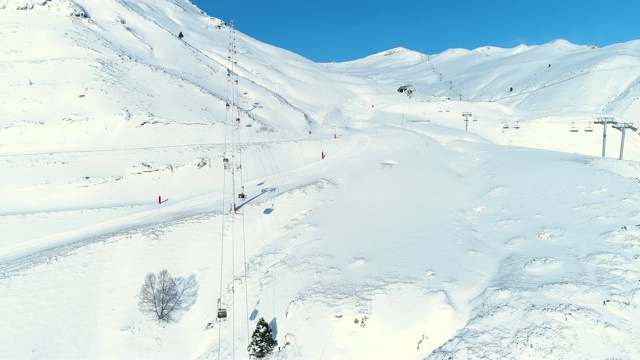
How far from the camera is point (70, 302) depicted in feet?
73.0

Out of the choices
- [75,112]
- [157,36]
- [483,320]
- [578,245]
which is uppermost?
[157,36]

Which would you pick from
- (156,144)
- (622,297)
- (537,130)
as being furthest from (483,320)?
(537,130)

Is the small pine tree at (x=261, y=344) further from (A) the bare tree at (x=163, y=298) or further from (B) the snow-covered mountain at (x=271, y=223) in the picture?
(A) the bare tree at (x=163, y=298)

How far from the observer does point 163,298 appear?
22.3m

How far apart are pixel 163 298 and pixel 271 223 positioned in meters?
10.5

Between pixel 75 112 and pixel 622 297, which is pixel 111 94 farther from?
pixel 622 297

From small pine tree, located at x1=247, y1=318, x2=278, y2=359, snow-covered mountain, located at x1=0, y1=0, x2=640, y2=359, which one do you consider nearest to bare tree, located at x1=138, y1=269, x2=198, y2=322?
snow-covered mountain, located at x1=0, y1=0, x2=640, y2=359

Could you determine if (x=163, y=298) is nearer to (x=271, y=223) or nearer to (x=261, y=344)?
(x=261, y=344)

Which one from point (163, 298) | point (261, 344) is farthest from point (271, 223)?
point (261, 344)

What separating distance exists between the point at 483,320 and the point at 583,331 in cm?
349

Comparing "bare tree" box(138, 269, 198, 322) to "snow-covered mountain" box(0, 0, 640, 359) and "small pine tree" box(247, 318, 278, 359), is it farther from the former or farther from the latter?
"small pine tree" box(247, 318, 278, 359)

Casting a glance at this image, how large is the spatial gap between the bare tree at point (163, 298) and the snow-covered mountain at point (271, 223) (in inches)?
20.7

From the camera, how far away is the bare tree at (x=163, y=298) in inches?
874

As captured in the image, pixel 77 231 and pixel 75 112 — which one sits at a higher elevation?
pixel 75 112
